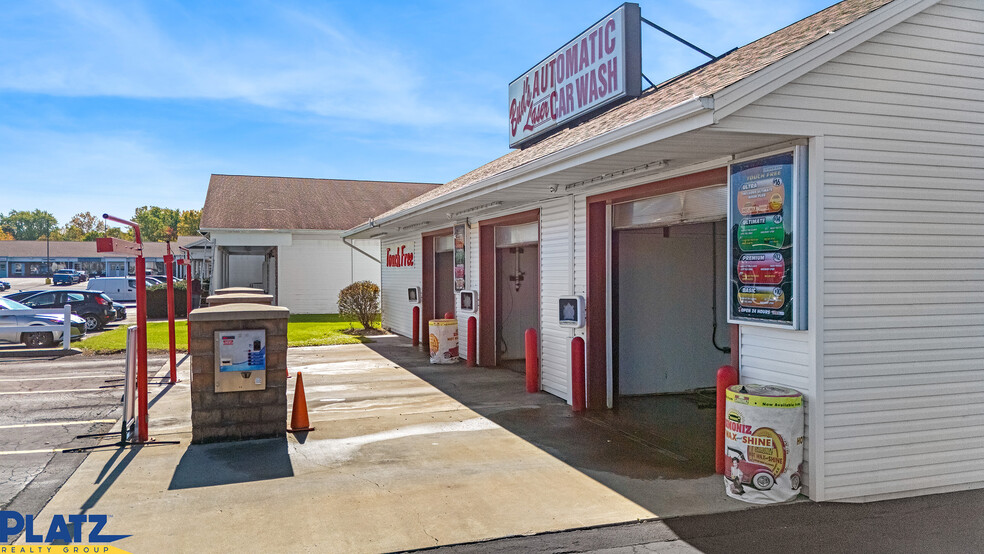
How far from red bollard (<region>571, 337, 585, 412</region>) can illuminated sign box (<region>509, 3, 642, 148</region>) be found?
3.53 m

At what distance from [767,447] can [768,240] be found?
175 centimetres

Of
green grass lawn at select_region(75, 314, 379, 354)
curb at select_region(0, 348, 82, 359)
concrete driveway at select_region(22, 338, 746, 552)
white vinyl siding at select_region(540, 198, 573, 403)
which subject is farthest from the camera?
green grass lawn at select_region(75, 314, 379, 354)

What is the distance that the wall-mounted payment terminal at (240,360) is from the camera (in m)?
7.28

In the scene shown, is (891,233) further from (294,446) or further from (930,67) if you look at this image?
(294,446)

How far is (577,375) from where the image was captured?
9031 millimetres

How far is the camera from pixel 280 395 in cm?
A: 757

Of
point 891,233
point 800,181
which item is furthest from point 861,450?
point 800,181

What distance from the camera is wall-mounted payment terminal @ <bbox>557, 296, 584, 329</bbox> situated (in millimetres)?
9117

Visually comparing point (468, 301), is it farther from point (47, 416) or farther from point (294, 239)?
point (294, 239)

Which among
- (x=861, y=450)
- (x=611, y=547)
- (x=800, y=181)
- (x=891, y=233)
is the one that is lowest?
(x=611, y=547)

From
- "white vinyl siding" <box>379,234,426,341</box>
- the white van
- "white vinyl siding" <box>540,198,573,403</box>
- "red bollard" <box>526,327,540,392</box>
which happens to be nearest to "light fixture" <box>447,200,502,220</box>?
"white vinyl siding" <box>540,198,573,403</box>

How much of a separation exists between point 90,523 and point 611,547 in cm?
382

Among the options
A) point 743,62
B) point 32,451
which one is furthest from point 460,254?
point 32,451

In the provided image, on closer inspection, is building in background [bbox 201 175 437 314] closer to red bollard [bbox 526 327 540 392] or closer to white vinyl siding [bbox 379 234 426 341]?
white vinyl siding [bbox 379 234 426 341]
